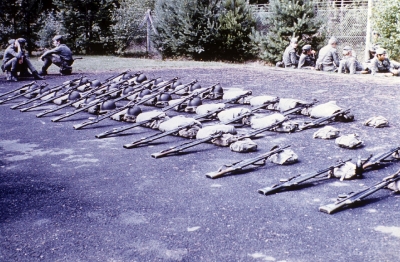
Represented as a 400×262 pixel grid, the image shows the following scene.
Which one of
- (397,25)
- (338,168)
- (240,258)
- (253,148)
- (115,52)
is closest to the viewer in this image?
(240,258)

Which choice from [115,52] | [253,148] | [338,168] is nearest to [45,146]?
[253,148]

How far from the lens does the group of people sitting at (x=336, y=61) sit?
1459 centimetres

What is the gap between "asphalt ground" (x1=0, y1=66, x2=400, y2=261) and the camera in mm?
3836

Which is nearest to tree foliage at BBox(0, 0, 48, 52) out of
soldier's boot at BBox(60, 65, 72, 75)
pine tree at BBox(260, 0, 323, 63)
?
soldier's boot at BBox(60, 65, 72, 75)

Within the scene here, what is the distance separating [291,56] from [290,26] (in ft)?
6.81

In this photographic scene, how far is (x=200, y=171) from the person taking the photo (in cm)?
586

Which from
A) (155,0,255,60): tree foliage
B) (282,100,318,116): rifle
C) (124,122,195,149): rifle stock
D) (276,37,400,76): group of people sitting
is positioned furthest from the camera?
(155,0,255,60): tree foliage

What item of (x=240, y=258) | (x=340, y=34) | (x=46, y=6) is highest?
(x=46, y=6)

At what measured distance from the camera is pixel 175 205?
15.7ft

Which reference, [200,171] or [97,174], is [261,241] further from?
[97,174]

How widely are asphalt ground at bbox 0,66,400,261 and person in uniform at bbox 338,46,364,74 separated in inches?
289

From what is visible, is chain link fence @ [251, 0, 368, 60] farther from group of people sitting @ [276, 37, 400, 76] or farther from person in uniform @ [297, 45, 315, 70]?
group of people sitting @ [276, 37, 400, 76]

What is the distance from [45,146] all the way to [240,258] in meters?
4.40

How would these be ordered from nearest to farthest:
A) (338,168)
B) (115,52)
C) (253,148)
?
(338,168), (253,148), (115,52)
